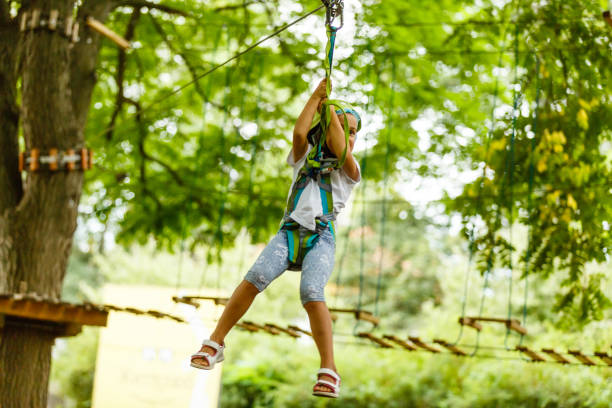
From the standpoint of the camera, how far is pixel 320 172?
318 centimetres

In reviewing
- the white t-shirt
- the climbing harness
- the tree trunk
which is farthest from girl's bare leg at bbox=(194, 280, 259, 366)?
the tree trunk

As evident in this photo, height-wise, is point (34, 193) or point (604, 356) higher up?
point (34, 193)

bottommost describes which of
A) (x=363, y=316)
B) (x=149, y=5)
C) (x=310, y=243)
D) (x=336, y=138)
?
(x=363, y=316)

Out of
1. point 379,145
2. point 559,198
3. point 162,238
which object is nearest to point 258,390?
point 162,238

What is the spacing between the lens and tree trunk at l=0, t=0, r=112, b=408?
5.30 meters

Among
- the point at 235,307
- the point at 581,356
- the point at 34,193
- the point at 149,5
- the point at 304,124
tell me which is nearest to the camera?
the point at 235,307

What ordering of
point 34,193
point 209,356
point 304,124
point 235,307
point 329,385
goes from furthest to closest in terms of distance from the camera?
point 34,193 < point 304,124 < point 235,307 < point 209,356 < point 329,385

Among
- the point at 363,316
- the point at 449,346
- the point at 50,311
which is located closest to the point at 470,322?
the point at 449,346

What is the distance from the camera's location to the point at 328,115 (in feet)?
9.92

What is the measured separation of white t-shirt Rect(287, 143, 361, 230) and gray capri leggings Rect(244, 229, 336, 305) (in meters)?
0.09

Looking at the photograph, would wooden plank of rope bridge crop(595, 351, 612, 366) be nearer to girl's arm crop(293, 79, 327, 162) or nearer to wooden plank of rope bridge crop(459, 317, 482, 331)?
wooden plank of rope bridge crop(459, 317, 482, 331)

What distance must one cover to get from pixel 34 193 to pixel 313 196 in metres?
3.13

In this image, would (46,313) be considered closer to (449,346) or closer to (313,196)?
(313,196)

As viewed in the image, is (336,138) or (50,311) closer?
(336,138)
